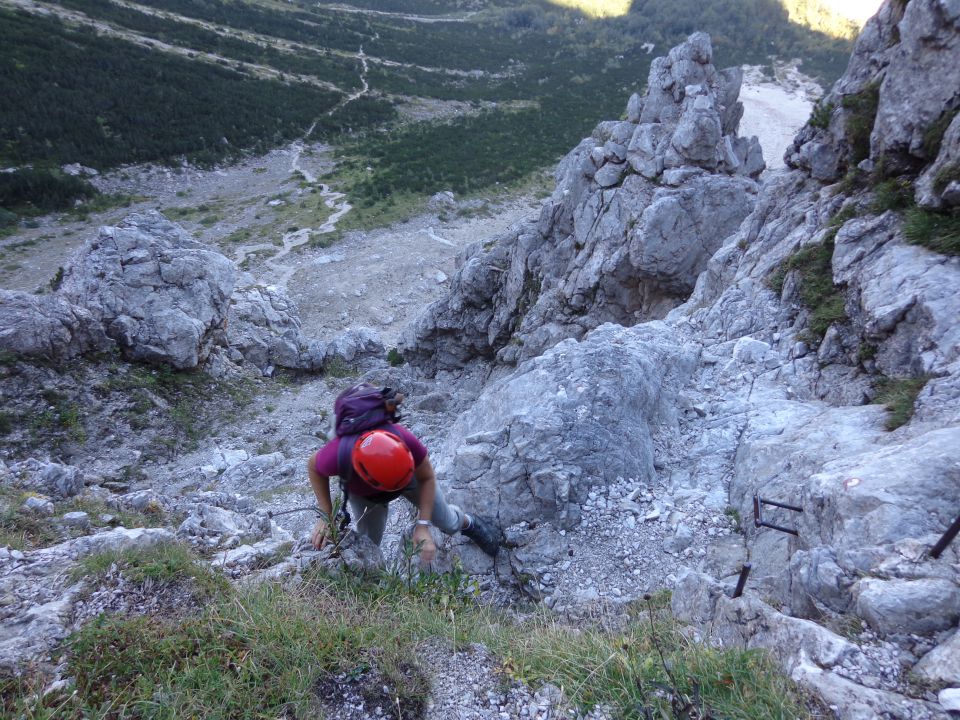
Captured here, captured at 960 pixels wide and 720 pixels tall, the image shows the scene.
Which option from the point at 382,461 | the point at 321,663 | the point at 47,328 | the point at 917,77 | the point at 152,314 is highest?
the point at 917,77

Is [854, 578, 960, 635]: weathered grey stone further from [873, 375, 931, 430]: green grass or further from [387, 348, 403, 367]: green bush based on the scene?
[387, 348, 403, 367]: green bush

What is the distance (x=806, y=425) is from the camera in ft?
20.6

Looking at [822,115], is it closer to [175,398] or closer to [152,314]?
[175,398]

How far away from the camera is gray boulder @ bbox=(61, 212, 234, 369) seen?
15.1 m

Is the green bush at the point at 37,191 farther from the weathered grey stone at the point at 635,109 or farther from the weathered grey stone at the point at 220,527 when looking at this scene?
the weathered grey stone at the point at 635,109

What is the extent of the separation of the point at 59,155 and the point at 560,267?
3084cm

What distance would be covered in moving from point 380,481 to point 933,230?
7348mm

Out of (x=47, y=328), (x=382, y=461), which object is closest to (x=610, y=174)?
(x=382, y=461)

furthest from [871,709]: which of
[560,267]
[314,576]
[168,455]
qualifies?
[560,267]

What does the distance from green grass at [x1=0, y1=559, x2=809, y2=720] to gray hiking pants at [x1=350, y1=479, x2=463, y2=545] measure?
91cm

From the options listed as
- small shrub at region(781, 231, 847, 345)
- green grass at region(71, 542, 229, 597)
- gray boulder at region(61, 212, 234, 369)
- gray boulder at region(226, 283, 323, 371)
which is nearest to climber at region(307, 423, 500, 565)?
green grass at region(71, 542, 229, 597)

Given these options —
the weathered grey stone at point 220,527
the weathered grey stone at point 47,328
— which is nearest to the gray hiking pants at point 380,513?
the weathered grey stone at point 220,527

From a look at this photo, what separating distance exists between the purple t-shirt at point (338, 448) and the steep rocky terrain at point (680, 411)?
2.43 ft

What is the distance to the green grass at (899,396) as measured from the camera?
528 cm
